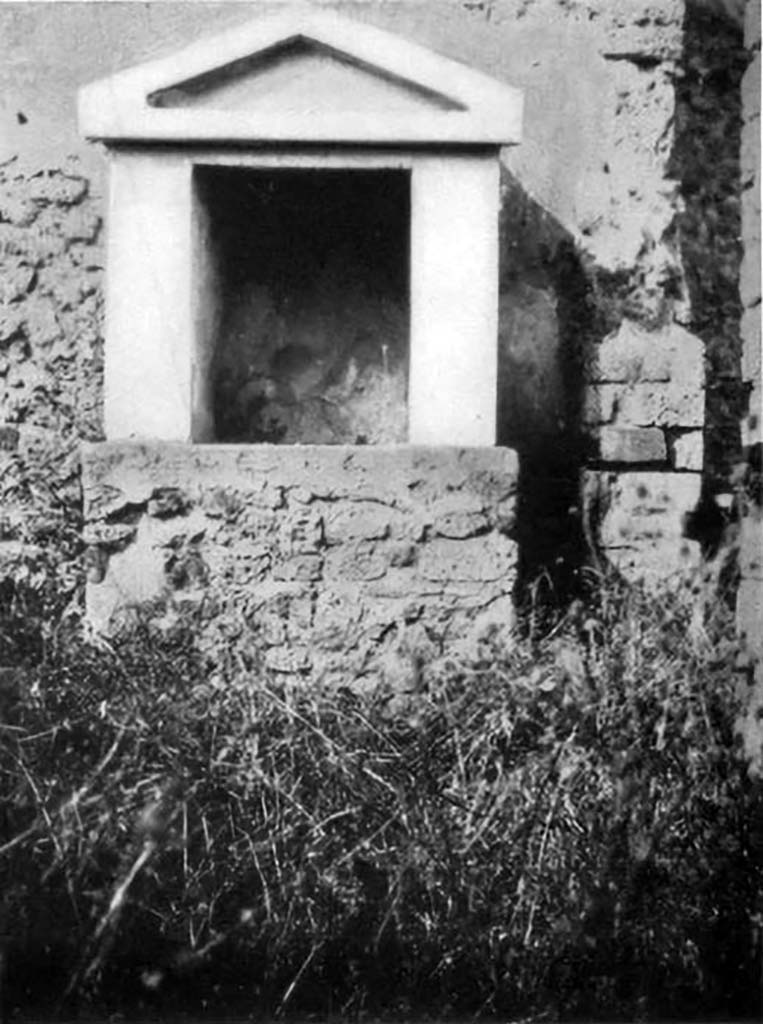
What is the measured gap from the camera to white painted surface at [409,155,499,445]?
4414 mm

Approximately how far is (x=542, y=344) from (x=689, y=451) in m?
0.60

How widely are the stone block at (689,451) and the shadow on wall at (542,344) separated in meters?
0.32

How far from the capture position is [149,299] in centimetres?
441

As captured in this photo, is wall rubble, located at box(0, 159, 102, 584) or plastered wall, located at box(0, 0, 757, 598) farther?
plastered wall, located at box(0, 0, 757, 598)

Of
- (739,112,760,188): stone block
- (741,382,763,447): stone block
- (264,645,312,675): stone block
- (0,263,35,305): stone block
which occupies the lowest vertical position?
(264,645,312,675): stone block

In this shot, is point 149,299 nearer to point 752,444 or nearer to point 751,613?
point 752,444

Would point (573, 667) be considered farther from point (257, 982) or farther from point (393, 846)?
point (257, 982)

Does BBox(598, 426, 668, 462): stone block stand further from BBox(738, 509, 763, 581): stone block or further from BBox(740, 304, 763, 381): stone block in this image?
BBox(740, 304, 763, 381): stone block

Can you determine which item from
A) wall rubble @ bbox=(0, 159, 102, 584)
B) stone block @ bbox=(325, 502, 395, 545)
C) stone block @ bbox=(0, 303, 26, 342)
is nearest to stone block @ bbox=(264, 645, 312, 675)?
stone block @ bbox=(325, 502, 395, 545)

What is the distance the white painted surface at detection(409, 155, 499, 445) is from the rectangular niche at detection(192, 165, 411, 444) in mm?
526

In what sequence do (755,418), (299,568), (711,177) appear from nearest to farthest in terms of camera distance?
1. (755,418)
2. (299,568)
3. (711,177)

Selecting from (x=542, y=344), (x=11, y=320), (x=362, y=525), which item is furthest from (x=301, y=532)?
(x=11, y=320)

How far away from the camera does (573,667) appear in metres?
4.24

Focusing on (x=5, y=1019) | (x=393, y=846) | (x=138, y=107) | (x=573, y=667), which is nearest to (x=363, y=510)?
(x=573, y=667)
